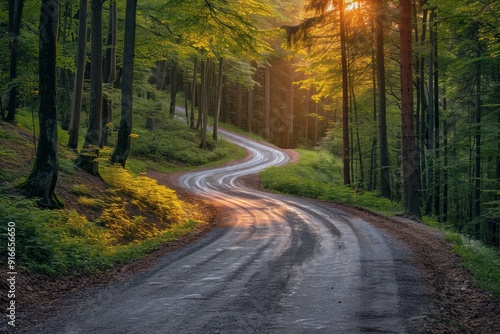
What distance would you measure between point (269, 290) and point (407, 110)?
34.1 ft

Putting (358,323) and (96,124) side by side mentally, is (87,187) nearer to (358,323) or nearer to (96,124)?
(96,124)

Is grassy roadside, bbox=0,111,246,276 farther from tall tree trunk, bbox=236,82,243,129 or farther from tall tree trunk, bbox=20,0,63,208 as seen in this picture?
tall tree trunk, bbox=236,82,243,129

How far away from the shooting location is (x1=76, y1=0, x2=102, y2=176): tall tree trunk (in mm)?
14578

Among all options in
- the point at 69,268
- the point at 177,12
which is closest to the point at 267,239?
the point at 69,268

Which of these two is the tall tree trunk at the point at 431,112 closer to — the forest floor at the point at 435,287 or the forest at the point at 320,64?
the forest at the point at 320,64

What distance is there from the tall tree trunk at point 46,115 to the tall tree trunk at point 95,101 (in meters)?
4.63

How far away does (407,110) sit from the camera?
14.4 meters

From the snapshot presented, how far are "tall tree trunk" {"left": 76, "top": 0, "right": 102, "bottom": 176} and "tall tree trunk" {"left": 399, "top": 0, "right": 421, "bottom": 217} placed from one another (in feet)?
37.2

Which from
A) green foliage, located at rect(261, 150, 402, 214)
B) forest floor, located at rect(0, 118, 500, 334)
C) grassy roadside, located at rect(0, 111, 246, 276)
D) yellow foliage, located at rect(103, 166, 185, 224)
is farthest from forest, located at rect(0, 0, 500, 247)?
forest floor, located at rect(0, 118, 500, 334)

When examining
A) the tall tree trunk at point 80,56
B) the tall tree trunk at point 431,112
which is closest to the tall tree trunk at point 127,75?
the tall tree trunk at point 80,56

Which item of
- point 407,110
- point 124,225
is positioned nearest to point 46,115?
point 124,225

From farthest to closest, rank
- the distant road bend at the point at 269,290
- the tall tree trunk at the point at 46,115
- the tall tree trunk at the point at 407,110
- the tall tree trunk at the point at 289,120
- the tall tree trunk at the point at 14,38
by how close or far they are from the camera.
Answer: the tall tree trunk at the point at 289,120 → the tall tree trunk at the point at 14,38 → the tall tree trunk at the point at 407,110 → the tall tree trunk at the point at 46,115 → the distant road bend at the point at 269,290

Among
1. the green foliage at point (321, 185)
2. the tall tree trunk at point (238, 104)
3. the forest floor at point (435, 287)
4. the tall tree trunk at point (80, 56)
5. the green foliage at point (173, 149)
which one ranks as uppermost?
the tall tree trunk at point (238, 104)

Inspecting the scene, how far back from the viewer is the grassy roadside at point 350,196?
7.78m
